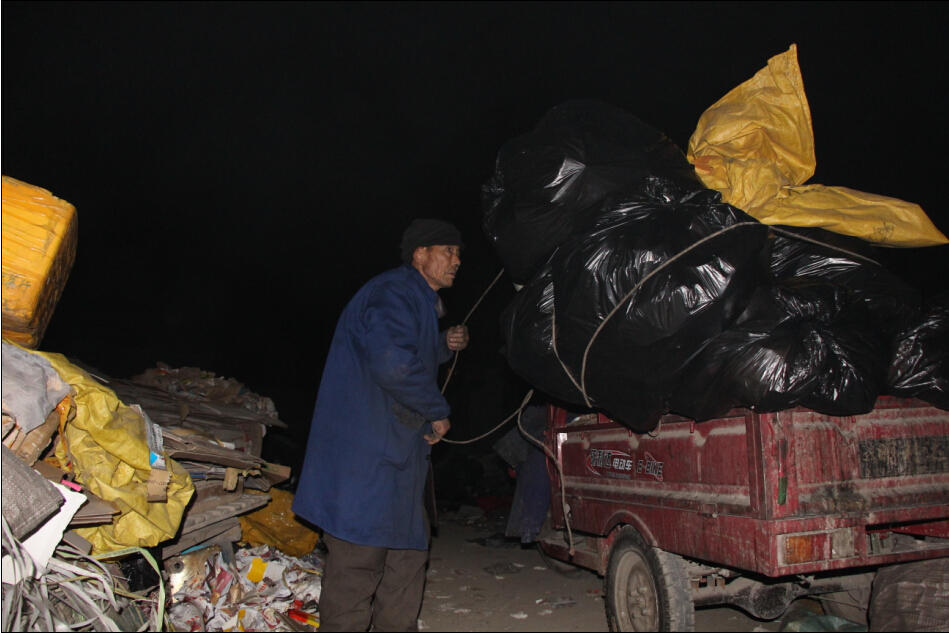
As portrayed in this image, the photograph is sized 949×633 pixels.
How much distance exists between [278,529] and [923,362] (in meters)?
4.29

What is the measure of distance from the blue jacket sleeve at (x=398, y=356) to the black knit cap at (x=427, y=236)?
0.38 m

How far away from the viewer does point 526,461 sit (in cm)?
469

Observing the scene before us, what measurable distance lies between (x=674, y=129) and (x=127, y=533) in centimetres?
757

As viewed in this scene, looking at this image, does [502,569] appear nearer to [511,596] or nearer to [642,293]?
[511,596]

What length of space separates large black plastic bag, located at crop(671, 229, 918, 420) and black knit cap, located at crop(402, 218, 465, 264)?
4.63 feet

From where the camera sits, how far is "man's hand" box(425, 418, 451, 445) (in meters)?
2.90

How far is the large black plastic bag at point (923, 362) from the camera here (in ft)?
8.20

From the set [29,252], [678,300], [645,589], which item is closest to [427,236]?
[678,300]

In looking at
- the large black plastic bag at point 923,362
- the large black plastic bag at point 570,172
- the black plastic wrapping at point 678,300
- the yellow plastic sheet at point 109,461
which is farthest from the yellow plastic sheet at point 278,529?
the large black plastic bag at point 923,362

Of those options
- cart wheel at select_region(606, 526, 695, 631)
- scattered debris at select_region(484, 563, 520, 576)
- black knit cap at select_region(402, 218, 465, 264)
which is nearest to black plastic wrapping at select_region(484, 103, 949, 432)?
black knit cap at select_region(402, 218, 465, 264)

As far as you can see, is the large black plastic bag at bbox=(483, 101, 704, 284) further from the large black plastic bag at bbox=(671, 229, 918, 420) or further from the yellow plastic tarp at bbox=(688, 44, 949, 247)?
the large black plastic bag at bbox=(671, 229, 918, 420)

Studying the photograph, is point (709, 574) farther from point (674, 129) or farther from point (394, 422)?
point (674, 129)

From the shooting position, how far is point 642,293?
93.8 inches

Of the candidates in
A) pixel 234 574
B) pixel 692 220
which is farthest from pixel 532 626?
pixel 692 220
